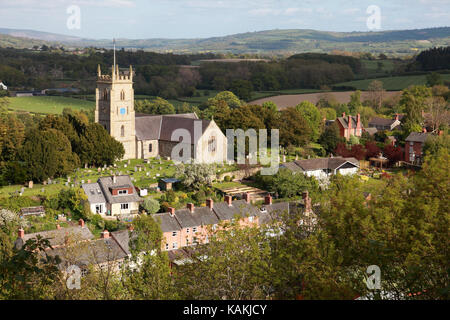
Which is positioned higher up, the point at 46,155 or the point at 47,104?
the point at 47,104

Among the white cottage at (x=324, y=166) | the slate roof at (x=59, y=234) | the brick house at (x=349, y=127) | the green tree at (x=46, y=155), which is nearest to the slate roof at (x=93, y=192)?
the green tree at (x=46, y=155)

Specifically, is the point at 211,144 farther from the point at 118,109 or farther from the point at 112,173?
the point at 112,173

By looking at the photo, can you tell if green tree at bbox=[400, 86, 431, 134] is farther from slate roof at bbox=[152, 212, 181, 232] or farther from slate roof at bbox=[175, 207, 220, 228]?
slate roof at bbox=[152, 212, 181, 232]

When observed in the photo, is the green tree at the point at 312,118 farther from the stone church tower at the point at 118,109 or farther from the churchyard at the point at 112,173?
the stone church tower at the point at 118,109

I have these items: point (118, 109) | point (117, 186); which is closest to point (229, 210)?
point (117, 186)

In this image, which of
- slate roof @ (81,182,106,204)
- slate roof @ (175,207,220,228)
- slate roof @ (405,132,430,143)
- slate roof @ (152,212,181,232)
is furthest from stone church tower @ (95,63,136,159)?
slate roof @ (405,132,430,143)
